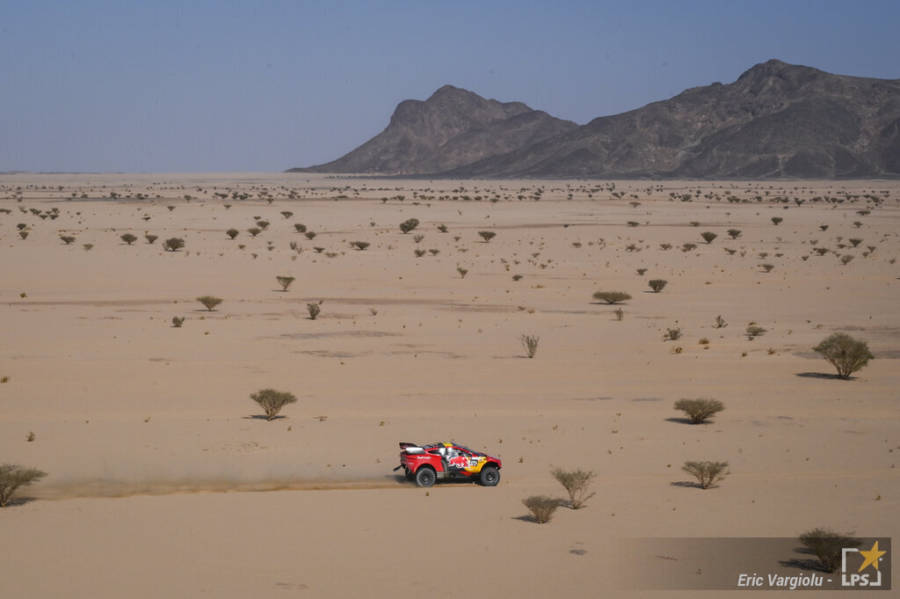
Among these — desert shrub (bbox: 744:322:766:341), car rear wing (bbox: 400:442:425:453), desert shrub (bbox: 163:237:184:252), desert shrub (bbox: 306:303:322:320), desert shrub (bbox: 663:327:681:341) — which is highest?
desert shrub (bbox: 163:237:184:252)

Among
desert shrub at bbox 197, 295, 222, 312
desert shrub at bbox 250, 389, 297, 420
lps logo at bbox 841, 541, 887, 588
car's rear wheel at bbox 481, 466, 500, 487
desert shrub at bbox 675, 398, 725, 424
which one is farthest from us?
desert shrub at bbox 197, 295, 222, 312

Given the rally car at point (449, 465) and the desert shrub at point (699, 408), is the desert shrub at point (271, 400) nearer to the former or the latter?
the rally car at point (449, 465)

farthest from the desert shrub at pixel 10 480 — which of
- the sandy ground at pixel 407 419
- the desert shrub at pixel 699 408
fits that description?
the desert shrub at pixel 699 408

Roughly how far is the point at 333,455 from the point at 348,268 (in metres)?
34.0

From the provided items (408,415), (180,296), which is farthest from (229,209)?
(408,415)

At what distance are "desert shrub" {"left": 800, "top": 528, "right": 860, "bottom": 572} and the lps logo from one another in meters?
0.08

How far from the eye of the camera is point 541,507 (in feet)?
47.7

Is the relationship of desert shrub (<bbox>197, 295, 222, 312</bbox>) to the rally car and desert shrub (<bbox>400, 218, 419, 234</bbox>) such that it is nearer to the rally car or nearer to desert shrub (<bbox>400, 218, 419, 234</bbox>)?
the rally car

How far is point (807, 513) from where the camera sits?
604 inches

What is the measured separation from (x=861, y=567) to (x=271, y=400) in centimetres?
1204

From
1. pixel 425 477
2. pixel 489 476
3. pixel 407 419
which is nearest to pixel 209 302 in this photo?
pixel 407 419

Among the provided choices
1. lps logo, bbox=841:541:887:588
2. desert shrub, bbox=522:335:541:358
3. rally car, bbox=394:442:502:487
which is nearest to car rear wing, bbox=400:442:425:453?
rally car, bbox=394:442:502:487

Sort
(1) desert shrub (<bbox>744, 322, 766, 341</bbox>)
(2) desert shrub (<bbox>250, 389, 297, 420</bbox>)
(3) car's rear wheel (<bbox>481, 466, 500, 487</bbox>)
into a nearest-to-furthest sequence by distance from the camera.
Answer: (3) car's rear wheel (<bbox>481, 466, 500, 487</bbox>), (2) desert shrub (<bbox>250, 389, 297, 420</bbox>), (1) desert shrub (<bbox>744, 322, 766, 341</bbox>)

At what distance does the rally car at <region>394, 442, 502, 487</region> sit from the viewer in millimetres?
16391
